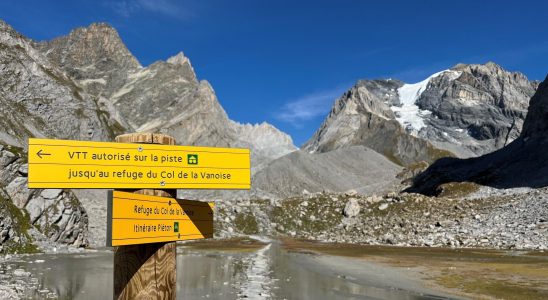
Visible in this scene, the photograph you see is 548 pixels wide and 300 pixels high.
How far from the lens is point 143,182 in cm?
666

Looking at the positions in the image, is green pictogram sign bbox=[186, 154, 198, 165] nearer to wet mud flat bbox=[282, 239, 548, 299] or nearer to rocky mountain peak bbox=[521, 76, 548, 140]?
wet mud flat bbox=[282, 239, 548, 299]

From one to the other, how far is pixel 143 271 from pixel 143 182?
1313 millimetres

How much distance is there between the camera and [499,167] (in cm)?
12019

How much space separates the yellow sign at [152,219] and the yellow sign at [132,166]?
12.4 inches

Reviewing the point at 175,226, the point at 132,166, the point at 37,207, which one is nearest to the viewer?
the point at 132,166

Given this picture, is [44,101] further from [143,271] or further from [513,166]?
[143,271]

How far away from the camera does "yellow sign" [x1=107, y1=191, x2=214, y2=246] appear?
19.6 feet

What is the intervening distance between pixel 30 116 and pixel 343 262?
100 meters

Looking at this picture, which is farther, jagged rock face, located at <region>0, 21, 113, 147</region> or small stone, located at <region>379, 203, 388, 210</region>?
jagged rock face, located at <region>0, 21, 113, 147</region>

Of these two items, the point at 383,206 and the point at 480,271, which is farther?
the point at 383,206

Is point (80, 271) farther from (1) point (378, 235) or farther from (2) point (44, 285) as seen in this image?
(1) point (378, 235)

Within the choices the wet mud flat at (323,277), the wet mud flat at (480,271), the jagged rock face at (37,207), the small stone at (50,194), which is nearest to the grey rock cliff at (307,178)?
the wet mud flat at (480,271)

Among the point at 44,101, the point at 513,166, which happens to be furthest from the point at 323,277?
the point at 44,101

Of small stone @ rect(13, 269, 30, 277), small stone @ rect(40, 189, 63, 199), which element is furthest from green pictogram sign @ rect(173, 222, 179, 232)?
small stone @ rect(40, 189, 63, 199)
